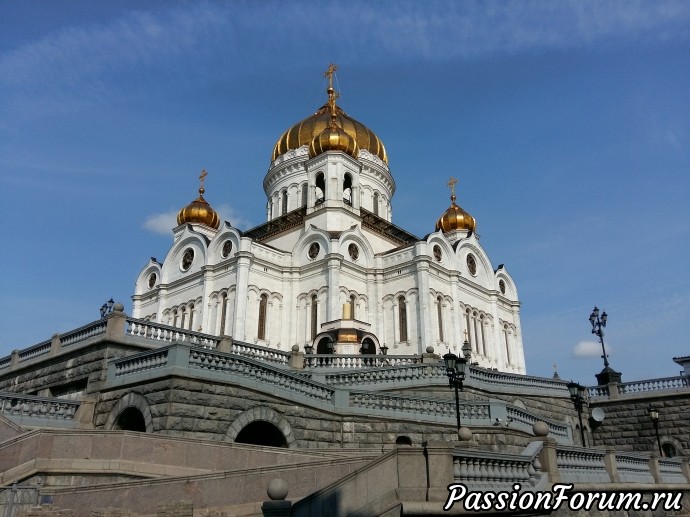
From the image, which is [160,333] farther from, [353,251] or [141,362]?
[353,251]

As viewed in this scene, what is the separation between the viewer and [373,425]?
1652 cm

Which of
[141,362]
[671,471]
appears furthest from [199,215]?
[671,471]

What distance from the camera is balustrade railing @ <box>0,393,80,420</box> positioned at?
45.0 feet

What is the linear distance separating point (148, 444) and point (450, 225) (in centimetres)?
4022

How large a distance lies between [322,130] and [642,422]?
32.2 m

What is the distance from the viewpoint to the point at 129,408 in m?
14.6

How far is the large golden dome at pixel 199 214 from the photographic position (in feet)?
150

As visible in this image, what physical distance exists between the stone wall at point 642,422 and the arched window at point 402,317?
45.3ft

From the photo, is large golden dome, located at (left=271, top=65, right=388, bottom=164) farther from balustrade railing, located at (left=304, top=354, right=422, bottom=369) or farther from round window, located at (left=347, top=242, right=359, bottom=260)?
balustrade railing, located at (left=304, top=354, right=422, bottom=369)

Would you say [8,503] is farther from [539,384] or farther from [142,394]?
[539,384]

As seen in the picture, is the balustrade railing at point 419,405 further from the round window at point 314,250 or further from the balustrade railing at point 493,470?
the round window at point 314,250

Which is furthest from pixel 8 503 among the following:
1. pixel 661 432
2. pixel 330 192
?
pixel 330 192

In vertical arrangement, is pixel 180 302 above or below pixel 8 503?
above

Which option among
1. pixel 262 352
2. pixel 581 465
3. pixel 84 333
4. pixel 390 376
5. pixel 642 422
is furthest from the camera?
pixel 642 422
